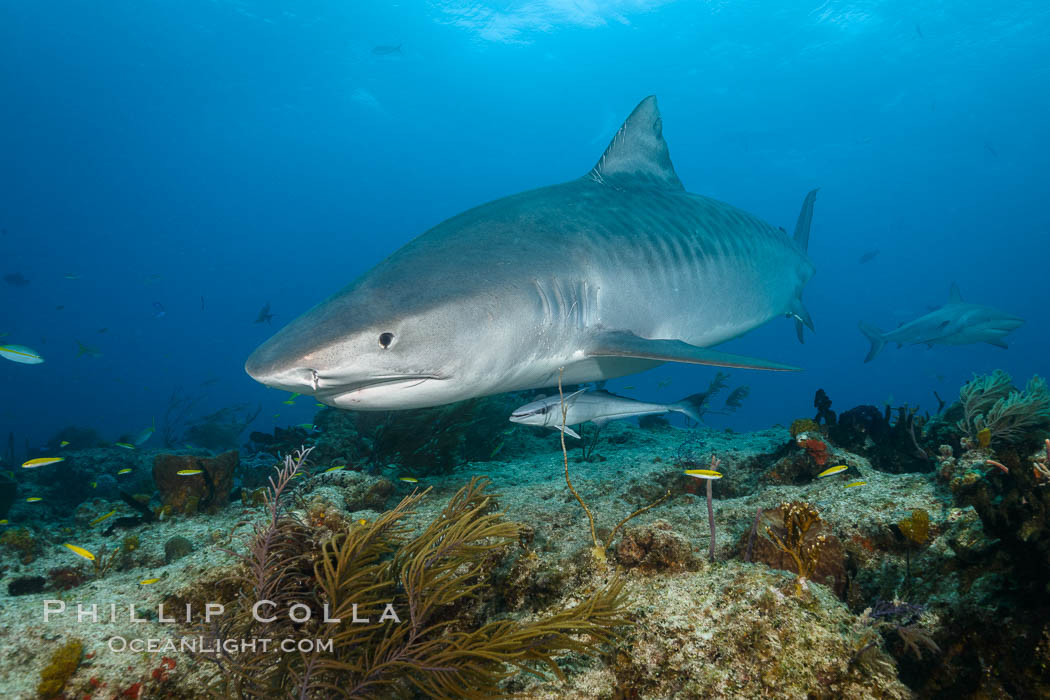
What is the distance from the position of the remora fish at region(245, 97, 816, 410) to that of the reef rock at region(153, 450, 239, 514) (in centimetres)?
292

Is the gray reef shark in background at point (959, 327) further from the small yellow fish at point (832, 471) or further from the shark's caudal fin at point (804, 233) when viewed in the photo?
the small yellow fish at point (832, 471)

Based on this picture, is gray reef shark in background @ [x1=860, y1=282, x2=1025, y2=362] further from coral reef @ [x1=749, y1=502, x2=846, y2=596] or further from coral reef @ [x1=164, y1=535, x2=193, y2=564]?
coral reef @ [x1=164, y1=535, x2=193, y2=564]

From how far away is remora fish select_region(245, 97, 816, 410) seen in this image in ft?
A: 9.06

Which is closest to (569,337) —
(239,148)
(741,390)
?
(741,390)

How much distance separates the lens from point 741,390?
11188 mm

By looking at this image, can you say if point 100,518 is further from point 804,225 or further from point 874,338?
point 874,338

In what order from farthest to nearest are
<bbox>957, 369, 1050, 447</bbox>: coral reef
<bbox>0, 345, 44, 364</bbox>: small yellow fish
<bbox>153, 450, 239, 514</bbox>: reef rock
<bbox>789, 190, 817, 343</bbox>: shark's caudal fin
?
<bbox>789, 190, 817, 343</bbox>: shark's caudal fin → <bbox>0, 345, 44, 364</bbox>: small yellow fish → <bbox>153, 450, 239, 514</bbox>: reef rock → <bbox>957, 369, 1050, 447</bbox>: coral reef

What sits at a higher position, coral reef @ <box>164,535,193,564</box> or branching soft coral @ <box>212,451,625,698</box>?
branching soft coral @ <box>212,451,625,698</box>

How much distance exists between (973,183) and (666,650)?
108 metres

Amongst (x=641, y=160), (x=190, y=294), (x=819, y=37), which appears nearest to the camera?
(x=641, y=160)

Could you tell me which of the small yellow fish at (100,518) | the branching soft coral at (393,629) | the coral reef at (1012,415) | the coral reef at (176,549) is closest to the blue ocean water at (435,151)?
the small yellow fish at (100,518)

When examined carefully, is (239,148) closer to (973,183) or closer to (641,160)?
(641,160)

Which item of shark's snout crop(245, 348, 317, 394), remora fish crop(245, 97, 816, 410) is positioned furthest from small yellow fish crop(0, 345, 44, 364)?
remora fish crop(245, 97, 816, 410)

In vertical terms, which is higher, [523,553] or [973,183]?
[973,183]
